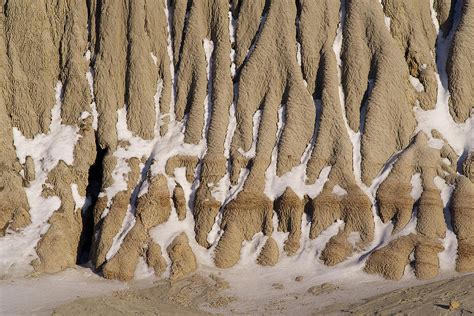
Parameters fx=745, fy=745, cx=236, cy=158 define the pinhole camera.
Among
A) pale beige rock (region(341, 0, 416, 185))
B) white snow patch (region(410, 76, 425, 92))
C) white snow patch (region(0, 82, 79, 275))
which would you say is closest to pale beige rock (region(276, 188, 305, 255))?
pale beige rock (region(341, 0, 416, 185))

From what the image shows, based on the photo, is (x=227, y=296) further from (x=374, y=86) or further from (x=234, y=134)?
(x=374, y=86)

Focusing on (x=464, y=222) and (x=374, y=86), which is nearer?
(x=464, y=222)

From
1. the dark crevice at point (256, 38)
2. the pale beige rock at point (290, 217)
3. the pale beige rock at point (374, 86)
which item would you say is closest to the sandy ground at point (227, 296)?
the pale beige rock at point (290, 217)

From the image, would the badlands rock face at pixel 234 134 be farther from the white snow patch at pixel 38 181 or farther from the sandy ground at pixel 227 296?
the sandy ground at pixel 227 296

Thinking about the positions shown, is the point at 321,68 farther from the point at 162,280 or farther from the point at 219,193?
the point at 162,280

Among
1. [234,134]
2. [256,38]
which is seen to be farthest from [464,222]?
[256,38]

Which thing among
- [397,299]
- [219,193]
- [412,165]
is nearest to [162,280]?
[219,193]
